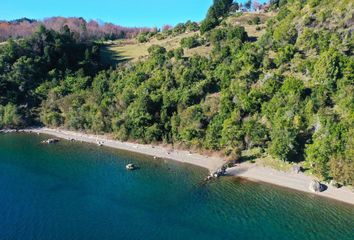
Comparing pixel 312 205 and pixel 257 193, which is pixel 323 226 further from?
pixel 257 193

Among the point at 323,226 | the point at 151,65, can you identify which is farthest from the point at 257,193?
the point at 151,65

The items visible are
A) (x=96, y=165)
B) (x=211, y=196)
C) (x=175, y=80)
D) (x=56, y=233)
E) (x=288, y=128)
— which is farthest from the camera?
(x=175, y=80)

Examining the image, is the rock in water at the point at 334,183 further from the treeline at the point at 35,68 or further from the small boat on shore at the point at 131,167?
the treeline at the point at 35,68

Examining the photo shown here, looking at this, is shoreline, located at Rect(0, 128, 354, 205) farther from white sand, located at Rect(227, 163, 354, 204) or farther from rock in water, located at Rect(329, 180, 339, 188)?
rock in water, located at Rect(329, 180, 339, 188)

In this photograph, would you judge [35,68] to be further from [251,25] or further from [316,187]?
[316,187]

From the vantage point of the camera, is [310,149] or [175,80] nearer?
[310,149]

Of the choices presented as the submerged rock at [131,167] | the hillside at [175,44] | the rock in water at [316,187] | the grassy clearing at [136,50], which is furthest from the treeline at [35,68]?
the rock in water at [316,187]


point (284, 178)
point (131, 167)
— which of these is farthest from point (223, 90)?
point (131, 167)

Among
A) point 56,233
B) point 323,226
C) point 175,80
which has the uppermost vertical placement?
point 175,80
